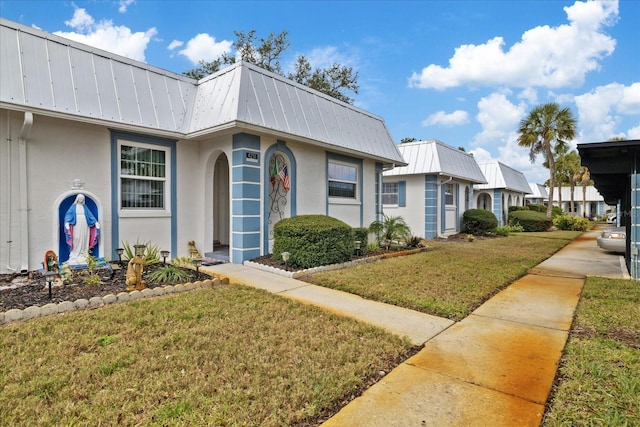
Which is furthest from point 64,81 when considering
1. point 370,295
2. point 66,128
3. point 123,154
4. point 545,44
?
point 545,44

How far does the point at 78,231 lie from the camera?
21.8ft

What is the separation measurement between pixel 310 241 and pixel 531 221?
819 inches

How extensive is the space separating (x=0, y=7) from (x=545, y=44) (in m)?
15.4

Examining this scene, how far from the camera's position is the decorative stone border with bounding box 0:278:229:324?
166 inches

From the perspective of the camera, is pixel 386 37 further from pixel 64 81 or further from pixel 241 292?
pixel 241 292

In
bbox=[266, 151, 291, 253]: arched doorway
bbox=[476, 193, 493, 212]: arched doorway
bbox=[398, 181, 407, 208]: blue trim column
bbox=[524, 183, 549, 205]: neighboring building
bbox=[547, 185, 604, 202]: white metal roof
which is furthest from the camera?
bbox=[547, 185, 604, 202]: white metal roof

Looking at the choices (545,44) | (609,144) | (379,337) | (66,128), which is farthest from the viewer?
(545,44)

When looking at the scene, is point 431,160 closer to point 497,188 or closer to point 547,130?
point 497,188

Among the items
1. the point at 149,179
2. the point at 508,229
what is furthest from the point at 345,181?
the point at 508,229

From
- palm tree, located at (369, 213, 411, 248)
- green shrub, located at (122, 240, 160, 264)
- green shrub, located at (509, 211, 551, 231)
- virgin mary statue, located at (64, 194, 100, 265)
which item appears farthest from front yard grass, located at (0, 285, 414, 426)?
green shrub, located at (509, 211, 551, 231)

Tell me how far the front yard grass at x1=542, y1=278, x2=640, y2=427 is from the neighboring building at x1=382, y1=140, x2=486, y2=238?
10.8m

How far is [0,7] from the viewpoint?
261 inches

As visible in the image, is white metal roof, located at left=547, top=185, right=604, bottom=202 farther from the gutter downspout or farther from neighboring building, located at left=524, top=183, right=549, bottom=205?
the gutter downspout

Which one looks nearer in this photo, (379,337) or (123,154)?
(379,337)
